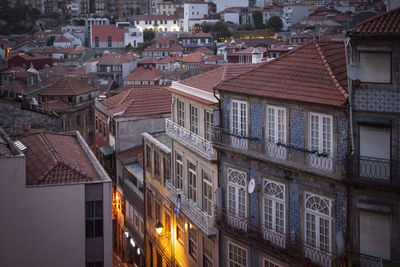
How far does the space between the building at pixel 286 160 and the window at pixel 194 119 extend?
2227mm

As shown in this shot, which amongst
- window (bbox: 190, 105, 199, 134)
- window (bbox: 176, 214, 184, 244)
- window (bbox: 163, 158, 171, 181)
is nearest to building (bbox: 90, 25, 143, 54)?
window (bbox: 163, 158, 171, 181)

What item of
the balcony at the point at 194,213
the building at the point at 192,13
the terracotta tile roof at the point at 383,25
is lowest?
the balcony at the point at 194,213

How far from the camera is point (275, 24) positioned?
427 ft

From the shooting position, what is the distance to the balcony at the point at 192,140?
1978cm

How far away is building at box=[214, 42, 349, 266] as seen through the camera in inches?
594

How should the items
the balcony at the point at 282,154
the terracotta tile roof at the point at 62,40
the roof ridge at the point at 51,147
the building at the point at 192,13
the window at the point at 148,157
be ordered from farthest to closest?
the building at the point at 192,13
the terracotta tile roof at the point at 62,40
the window at the point at 148,157
the roof ridge at the point at 51,147
the balcony at the point at 282,154

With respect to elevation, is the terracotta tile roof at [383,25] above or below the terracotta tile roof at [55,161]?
above

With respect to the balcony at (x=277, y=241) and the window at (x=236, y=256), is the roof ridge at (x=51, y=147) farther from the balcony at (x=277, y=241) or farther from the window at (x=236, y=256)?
the window at (x=236, y=256)

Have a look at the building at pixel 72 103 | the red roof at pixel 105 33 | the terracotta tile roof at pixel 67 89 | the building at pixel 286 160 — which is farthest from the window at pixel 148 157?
the red roof at pixel 105 33

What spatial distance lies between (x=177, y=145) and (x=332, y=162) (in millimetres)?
9371

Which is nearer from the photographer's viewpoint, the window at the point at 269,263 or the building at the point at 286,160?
the building at the point at 286,160

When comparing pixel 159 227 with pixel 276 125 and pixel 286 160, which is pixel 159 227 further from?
pixel 286 160

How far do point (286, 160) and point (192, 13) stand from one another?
130 m

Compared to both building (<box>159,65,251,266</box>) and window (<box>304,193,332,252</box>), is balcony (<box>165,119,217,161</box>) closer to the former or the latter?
building (<box>159,65,251,266</box>)
